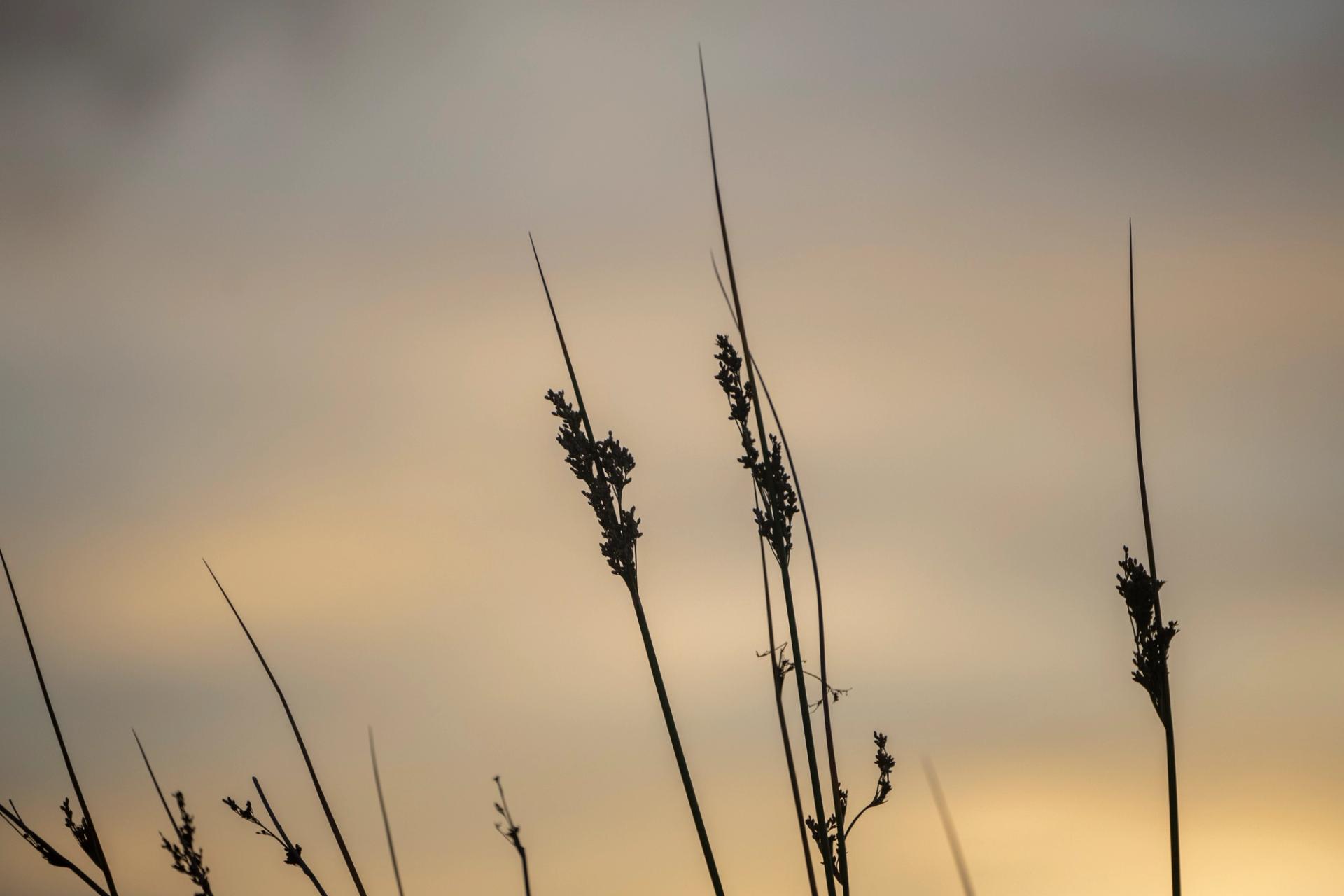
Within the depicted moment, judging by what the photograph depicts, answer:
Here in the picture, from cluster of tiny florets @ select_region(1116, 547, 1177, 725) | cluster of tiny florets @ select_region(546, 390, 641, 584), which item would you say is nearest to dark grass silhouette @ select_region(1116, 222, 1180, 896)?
cluster of tiny florets @ select_region(1116, 547, 1177, 725)

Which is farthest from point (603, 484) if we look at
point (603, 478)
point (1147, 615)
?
point (1147, 615)

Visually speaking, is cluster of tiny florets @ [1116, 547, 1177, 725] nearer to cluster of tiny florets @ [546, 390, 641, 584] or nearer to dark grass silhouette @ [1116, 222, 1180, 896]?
dark grass silhouette @ [1116, 222, 1180, 896]

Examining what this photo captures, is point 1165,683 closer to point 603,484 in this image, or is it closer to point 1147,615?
point 1147,615

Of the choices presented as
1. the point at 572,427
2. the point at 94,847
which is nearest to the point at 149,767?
the point at 94,847

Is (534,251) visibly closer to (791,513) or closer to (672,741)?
(791,513)

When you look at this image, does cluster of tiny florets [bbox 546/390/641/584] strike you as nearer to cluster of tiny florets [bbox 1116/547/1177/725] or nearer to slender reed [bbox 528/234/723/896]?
slender reed [bbox 528/234/723/896]

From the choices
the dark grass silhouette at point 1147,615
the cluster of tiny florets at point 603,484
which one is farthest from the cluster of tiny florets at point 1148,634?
the cluster of tiny florets at point 603,484

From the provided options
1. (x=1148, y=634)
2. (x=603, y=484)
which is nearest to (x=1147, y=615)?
(x=1148, y=634)

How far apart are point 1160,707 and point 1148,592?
1.18 feet

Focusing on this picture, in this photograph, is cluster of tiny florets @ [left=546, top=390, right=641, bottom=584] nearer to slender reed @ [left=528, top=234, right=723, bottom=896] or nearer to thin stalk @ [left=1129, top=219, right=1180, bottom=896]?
slender reed @ [left=528, top=234, right=723, bottom=896]

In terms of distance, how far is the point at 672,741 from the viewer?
2916 mm

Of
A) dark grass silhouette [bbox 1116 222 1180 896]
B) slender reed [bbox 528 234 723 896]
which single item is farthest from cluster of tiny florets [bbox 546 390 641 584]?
dark grass silhouette [bbox 1116 222 1180 896]

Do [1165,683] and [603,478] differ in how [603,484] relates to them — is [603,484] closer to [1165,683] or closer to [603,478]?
[603,478]

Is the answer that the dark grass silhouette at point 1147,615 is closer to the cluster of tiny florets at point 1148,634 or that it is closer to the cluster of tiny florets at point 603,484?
the cluster of tiny florets at point 1148,634
